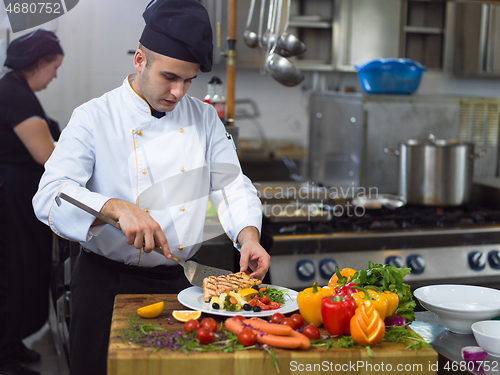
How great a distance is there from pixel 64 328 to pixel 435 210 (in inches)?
79.0

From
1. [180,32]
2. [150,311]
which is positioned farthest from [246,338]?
[180,32]

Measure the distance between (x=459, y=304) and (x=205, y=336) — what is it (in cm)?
69

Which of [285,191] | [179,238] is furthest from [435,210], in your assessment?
[179,238]

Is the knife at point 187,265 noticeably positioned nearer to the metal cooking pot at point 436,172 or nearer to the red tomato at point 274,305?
the red tomato at point 274,305

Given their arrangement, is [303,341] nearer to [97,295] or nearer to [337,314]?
[337,314]

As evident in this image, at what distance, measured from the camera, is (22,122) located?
2.56 metres

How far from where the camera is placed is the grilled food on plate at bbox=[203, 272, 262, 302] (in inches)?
51.9

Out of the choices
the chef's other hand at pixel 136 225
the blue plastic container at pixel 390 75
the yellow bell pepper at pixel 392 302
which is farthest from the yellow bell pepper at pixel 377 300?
the blue plastic container at pixel 390 75

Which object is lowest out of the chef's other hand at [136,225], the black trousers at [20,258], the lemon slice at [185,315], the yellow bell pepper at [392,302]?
the black trousers at [20,258]

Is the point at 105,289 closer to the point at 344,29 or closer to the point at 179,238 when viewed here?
the point at 179,238

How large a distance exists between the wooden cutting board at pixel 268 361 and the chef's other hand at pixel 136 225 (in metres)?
0.23

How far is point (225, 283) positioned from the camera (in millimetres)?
1348

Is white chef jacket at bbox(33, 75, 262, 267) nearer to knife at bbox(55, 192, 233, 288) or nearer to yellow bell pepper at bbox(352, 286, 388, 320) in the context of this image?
knife at bbox(55, 192, 233, 288)

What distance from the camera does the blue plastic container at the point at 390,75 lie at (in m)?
3.17
